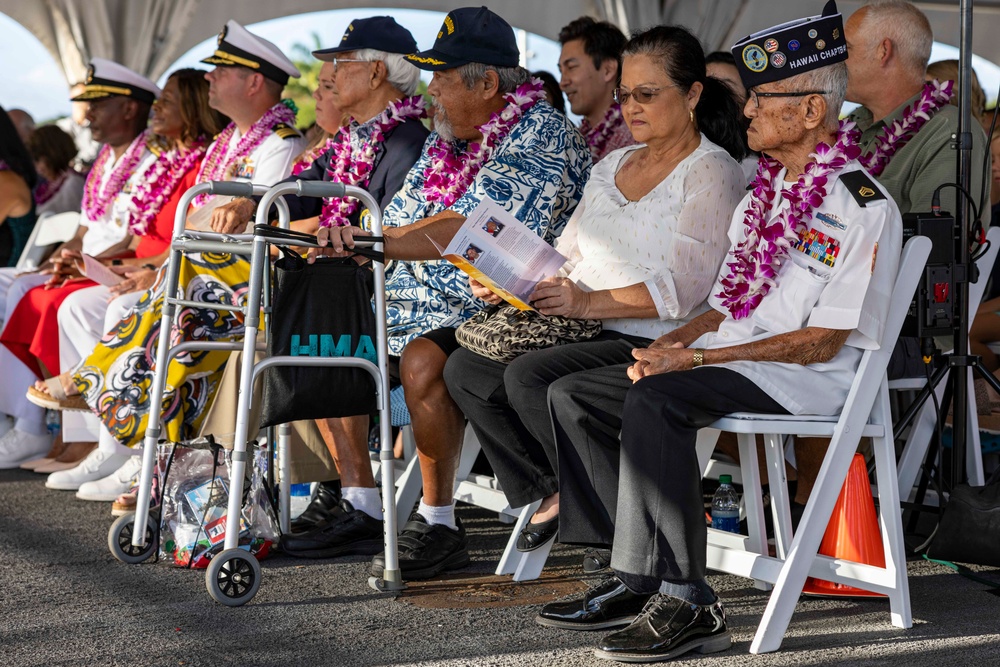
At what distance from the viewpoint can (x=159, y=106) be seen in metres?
5.84

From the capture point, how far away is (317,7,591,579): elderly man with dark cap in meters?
3.71

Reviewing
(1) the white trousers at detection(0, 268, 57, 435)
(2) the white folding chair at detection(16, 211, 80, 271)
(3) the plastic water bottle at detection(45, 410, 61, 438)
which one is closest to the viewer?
(1) the white trousers at detection(0, 268, 57, 435)

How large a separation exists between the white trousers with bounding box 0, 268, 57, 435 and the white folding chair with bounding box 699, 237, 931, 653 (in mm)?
4038

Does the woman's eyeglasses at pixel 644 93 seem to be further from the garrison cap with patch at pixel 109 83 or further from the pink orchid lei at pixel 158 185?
the garrison cap with patch at pixel 109 83

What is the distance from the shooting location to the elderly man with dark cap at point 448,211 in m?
3.71

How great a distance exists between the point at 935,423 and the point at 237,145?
3.17m

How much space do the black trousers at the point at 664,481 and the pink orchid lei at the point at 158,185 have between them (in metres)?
3.41

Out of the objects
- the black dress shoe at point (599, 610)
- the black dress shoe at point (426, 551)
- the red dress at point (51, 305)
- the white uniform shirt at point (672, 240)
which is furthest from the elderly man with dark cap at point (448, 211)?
the red dress at point (51, 305)

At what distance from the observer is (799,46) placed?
10.1 ft

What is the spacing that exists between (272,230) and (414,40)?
1.59 metres

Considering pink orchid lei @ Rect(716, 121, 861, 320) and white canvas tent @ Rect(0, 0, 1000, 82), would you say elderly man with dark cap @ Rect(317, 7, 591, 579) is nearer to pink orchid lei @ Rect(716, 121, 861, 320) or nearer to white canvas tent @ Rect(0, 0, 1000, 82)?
pink orchid lei @ Rect(716, 121, 861, 320)

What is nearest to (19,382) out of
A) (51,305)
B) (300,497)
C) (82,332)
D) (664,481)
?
(51,305)

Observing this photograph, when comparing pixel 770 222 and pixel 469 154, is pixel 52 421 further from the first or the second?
pixel 770 222

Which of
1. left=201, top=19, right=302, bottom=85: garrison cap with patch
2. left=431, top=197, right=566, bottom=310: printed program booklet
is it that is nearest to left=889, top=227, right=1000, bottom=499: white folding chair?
left=431, top=197, right=566, bottom=310: printed program booklet
